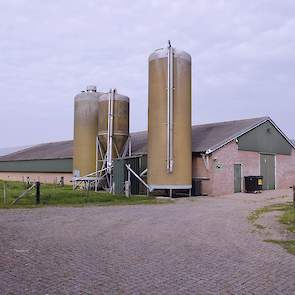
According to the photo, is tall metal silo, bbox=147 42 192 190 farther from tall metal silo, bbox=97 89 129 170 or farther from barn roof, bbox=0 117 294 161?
tall metal silo, bbox=97 89 129 170

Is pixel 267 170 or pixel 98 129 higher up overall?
pixel 98 129

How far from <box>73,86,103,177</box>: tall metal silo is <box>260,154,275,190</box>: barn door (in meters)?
12.5

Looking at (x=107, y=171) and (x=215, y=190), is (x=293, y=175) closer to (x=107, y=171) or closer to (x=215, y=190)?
(x=215, y=190)

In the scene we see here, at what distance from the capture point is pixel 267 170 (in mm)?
31500

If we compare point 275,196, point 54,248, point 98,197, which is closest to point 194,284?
point 54,248

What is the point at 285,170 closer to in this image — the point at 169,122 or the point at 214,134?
the point at 214,134

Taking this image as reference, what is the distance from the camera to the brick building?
2669 cm

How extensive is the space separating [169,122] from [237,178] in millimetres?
7185

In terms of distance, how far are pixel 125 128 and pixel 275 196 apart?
11.0 meters

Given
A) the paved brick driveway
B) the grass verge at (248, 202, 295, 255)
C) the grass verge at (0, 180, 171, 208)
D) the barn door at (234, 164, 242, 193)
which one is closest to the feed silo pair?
the grass verge at (0, 180, 171, 208)

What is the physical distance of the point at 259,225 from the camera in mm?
13508

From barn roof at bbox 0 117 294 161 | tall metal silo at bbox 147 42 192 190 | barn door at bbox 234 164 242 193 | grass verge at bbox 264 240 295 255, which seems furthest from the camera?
barn door at bbox 234 164 242 193

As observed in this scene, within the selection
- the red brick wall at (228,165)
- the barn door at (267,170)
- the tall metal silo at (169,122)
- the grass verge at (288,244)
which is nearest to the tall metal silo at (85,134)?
the tall metal silo at (169,122)

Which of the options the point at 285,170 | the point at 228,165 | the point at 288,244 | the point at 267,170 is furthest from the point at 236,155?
the point at 288,244
